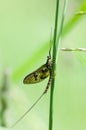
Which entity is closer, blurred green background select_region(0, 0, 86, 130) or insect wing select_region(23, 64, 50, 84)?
insect wing select_region(23, 64, 50, 84)

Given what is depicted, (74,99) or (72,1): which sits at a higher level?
(72,1)

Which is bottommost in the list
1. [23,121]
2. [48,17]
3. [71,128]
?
[71,128]

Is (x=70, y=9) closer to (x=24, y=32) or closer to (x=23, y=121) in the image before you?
(x=24, y=32)

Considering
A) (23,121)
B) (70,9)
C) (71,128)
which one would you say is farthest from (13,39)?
(23,121)

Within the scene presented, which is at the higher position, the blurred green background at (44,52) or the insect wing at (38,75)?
the insect wing at (38,75)

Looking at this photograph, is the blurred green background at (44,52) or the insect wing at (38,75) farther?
the blurred green background at (44,52)

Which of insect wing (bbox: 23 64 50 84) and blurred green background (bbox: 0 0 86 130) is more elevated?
insect wing (bbox: 23 64 50 84)

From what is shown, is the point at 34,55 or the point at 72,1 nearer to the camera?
the point at 34,55

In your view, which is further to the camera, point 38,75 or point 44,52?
point 44,52
